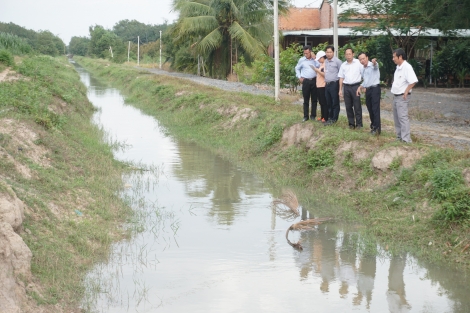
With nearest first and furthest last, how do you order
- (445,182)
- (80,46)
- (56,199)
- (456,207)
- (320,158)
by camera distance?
(456,207) → (445,182) → (56,199) → (320,158) → (80,46)

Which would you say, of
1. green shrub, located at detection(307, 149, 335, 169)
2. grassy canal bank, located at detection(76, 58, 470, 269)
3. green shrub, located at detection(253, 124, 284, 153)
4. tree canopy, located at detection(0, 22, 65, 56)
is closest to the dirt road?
grassy canal bank, located at detection(76, 58, 470, 269)

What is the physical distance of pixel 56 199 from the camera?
27.9ft

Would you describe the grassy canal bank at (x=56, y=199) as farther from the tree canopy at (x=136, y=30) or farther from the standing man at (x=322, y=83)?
the tree canopy at (x=136, y=30)

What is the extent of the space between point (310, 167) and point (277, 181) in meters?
0.68

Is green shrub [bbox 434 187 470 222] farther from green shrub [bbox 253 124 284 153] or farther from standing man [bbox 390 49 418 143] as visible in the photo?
green shrub [bbox 253 124 284 153]

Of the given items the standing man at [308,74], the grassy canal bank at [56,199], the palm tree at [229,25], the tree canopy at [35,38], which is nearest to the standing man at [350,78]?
the standing man at [308,74]

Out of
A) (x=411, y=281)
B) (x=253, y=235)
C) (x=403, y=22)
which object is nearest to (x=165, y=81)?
(x=403, y=22)

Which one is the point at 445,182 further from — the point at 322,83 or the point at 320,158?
the point at 322,83

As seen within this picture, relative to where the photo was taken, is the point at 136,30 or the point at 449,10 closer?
the point at 449,10

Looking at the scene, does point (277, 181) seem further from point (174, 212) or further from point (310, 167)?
point (174, 212)

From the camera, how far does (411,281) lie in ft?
22.6

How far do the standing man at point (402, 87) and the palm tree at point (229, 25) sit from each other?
2226 cm

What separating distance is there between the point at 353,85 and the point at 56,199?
5.40m

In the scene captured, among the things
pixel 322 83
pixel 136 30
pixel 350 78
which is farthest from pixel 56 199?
pixel 136 30
